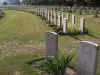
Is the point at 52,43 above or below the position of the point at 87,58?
above

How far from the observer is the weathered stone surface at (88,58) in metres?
3.39

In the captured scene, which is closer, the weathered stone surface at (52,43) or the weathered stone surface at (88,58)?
the weathered stone surface at (88,58)

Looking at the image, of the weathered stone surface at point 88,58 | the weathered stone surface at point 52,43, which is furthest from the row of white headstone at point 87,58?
the weathered stone surface at point 52,43

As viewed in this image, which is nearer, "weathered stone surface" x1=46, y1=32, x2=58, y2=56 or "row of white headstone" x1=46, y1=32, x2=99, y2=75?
"row of white headstone" x1=46, y1=32, x2=99, y2=75

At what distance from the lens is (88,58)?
139 inches

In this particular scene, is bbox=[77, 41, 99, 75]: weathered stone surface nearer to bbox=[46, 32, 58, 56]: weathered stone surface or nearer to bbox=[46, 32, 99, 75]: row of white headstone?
bbox=[46, 32, 99, 75]: row of white headstone

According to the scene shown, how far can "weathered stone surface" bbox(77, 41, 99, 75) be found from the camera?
3385 millimetres

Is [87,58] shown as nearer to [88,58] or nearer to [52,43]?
[88,58]

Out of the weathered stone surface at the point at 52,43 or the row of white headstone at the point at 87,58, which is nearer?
the row of white headstone at the point at 87,58

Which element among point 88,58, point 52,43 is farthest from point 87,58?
point 52,43

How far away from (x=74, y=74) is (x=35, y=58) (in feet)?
5.53

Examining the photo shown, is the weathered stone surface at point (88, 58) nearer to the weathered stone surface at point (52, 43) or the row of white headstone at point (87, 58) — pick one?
the row of white headstone at point (87, 58)

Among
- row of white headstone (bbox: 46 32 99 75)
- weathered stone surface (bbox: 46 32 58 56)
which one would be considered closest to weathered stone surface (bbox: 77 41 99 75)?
row of white headstone (bbox: 46 32 99 75)

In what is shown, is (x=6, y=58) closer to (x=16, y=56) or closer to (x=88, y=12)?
(x=16, y=56)
